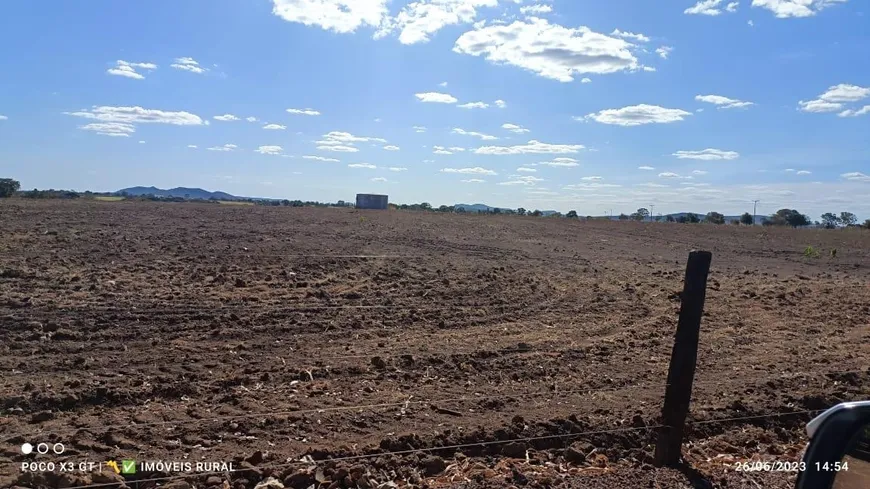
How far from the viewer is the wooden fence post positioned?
4.91 metres

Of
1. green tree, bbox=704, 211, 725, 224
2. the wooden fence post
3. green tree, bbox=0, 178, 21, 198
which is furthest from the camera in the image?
green tree, bbox=704, 211, 725, 224

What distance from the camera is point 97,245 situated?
1680 centimetres

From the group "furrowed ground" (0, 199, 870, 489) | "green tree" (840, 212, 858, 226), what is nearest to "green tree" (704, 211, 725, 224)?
"green tree" (840, 212, 858, 226)

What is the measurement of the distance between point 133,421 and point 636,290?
1181cm

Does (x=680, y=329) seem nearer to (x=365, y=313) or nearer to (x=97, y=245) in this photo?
(x=365, y=313)

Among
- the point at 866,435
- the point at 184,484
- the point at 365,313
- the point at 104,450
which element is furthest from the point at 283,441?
the point at 365,313

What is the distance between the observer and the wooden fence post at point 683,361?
16.1ft

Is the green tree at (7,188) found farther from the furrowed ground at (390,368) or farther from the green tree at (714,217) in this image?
the green tree at (714,217)

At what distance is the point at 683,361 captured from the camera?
16.5 feet

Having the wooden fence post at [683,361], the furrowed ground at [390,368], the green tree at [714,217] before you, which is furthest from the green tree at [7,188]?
the green tree at [714,217]

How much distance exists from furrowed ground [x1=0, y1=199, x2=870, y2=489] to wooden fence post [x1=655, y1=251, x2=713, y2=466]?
25 cm

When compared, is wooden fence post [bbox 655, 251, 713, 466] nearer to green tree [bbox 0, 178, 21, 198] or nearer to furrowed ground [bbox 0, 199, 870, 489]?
furrowed ground [bbox 0, 199, 870, 489]

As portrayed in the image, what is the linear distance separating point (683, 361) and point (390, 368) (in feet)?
12.0

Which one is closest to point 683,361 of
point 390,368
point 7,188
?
point 390,368
